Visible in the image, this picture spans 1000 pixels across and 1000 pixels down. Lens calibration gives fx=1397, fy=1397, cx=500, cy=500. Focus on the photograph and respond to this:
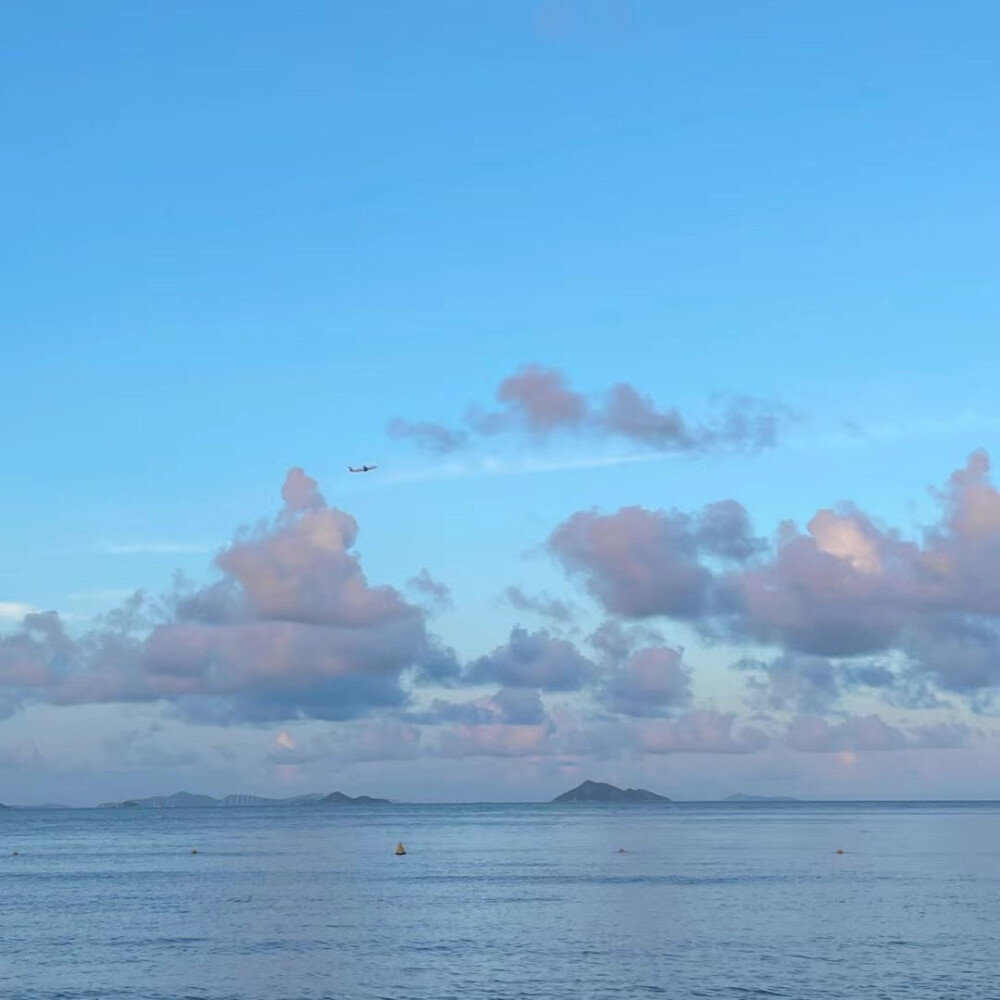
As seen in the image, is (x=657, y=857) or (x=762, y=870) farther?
(x=657, y=857)

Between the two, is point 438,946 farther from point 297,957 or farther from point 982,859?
point 982,859

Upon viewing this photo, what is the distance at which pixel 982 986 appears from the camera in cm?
7519

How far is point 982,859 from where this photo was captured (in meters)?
183

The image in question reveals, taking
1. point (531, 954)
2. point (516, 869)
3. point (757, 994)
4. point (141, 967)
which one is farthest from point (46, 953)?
point (516, 869)

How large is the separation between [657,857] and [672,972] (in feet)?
380

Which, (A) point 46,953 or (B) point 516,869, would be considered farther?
(B) point 516,869

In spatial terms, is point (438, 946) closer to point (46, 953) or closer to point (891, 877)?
→ point (46, 953)

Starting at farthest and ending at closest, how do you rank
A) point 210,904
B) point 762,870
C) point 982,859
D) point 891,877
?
1. point 982,859
2. point 762,870
3. point 891,877
4. point 210,904

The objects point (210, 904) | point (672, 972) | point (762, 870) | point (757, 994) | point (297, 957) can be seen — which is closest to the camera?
point (757, 994)

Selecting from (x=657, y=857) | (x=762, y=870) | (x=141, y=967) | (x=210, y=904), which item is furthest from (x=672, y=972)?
(x=657, y=857)

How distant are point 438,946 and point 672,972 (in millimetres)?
19607

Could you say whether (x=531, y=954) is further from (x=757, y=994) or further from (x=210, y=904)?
(x=210, y=904)

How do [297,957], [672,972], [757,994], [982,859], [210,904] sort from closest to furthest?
1. [757,994]
2. [672,972]
3. [297,957]
4. [210,904]
5. [982,859]

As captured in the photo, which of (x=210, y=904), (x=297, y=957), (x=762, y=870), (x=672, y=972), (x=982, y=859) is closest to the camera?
(x=672, y=972)
